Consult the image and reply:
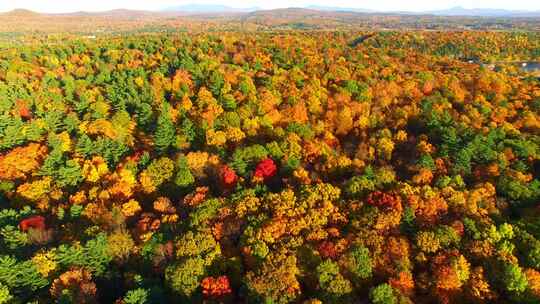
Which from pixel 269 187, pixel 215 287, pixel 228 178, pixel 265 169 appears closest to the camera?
pixel 215 287

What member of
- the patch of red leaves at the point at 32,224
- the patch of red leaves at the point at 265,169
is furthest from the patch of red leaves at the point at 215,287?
the patch of red leaves at the point at 32,224

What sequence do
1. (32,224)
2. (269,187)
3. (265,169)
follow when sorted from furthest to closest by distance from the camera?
(265,169) < (269,187) < (32,224)

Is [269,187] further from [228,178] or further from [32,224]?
[32,224]

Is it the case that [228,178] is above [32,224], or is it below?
above

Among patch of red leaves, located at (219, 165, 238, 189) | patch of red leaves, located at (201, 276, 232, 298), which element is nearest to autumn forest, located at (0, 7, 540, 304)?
patch of red leaves, located at (201, 276, 232, 298)

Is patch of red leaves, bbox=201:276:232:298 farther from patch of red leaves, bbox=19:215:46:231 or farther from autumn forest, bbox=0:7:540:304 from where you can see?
patch of red leaves, bbox=19:215:46:231

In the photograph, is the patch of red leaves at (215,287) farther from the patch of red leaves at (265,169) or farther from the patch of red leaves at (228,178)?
the patch of red leaves at (265,169)

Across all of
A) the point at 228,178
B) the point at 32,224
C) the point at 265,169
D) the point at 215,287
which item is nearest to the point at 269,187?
the point at 265,169

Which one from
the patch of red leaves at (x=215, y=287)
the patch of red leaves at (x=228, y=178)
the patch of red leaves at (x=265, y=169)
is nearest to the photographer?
the patch of red leaves at (x=215, y=287)
